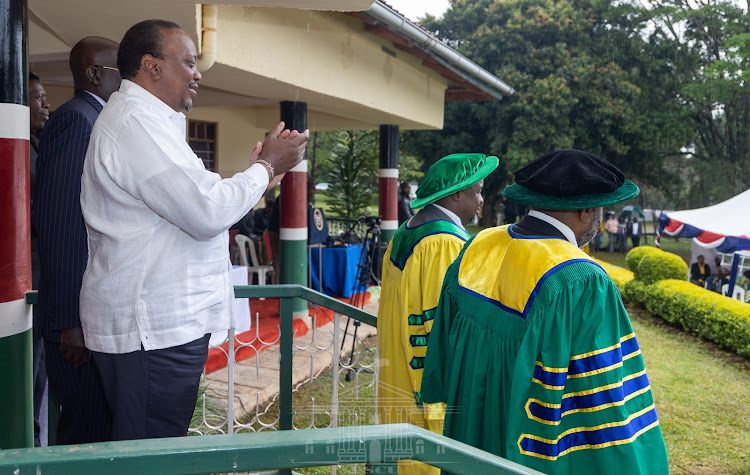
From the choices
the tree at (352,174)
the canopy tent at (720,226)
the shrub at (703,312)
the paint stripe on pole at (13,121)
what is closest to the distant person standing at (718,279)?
the canopy tent at (720,226)

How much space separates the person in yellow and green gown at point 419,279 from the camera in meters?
2.86

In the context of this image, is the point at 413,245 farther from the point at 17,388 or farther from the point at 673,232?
the point at 673,232

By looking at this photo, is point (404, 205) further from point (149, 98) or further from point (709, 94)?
point (709, 94)

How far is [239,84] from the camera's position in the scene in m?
6.45

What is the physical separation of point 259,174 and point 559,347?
103 cm

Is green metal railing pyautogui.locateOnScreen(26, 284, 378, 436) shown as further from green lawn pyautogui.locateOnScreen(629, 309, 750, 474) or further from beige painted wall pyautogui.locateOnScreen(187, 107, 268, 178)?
beige painted wall pyautogui.locateOnScreen(187, 107, 268, 178)

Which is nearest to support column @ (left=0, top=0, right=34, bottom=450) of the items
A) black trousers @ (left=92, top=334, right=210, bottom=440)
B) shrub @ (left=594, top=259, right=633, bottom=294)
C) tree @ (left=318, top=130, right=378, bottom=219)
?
black trousers @ (left=92, top=334, right=210, bottom=440)

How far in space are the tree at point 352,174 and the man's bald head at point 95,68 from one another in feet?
38.5

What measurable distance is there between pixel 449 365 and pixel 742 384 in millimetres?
6411

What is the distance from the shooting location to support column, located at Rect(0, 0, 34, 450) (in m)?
2.36

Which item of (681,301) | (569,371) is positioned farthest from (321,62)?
(681,301)

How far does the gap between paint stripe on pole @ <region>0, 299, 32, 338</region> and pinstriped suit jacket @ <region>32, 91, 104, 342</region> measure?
0.92ft

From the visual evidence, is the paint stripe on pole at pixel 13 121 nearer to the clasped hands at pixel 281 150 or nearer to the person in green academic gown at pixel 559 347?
the clasped hands at pixel 281 150

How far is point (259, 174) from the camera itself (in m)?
1.98
